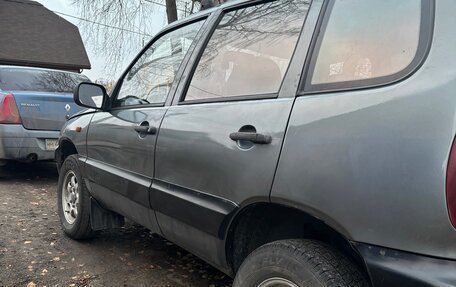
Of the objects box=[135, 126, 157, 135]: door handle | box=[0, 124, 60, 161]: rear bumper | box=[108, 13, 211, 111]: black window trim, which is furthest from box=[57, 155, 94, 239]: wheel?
box=[0, 124, 60, 161]: rear bumper

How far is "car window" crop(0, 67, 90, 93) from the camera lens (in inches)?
249

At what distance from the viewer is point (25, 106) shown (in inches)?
231

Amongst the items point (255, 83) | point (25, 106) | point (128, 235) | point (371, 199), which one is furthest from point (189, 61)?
point (25, 106)

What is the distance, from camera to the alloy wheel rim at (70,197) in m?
3.87

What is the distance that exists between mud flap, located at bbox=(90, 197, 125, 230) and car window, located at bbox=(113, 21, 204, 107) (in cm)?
94

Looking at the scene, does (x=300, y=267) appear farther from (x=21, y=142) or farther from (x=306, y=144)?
(x=21, y=142)

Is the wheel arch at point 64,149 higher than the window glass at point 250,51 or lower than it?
lower

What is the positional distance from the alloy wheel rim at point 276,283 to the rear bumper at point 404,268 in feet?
1.08

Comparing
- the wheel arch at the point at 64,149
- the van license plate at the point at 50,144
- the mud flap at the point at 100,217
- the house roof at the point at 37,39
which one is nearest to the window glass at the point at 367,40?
the mud flap at the point at 100,217

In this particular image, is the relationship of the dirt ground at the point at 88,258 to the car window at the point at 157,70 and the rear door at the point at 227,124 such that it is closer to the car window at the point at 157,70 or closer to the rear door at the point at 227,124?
the rear door at the point at 227,124

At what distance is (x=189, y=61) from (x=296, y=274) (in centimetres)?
150

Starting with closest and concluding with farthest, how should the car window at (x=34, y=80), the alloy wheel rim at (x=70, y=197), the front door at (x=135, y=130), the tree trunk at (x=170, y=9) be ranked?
the front door at (x=135, y=130) < the alloy wheel rim at (x=70, y=197) < the car window at (x=34, y=80) < the tree trunk at (x=170, y=9)

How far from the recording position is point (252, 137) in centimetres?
188

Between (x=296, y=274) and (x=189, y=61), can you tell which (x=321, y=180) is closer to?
(x=296, y=274)
